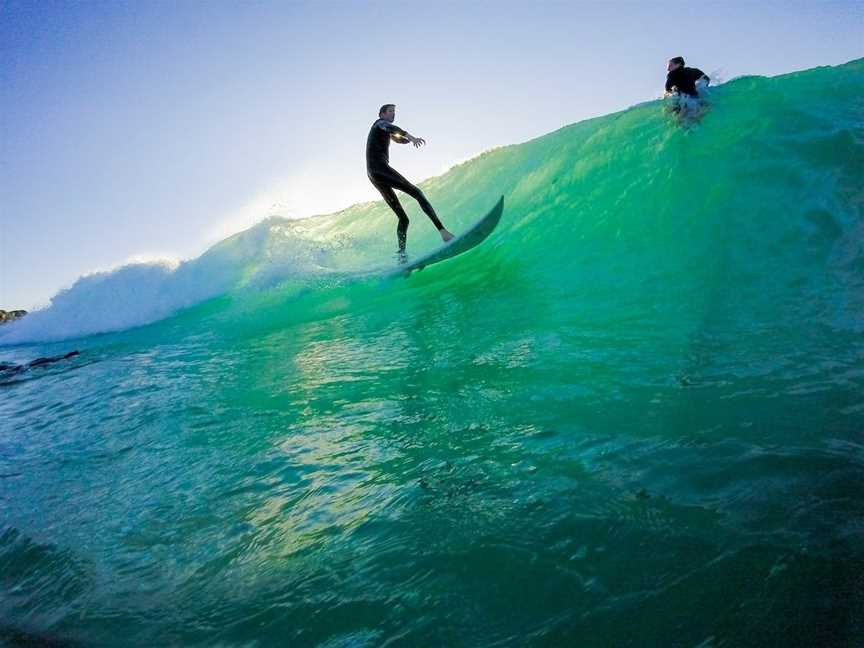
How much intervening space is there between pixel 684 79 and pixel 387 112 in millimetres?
5356

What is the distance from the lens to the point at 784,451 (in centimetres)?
214

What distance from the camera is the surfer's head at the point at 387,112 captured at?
8.06 metres

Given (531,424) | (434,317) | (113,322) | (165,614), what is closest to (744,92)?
(434,317)

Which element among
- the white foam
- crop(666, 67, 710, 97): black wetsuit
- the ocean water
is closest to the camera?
the ocean water

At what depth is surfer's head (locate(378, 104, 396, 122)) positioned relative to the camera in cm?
806

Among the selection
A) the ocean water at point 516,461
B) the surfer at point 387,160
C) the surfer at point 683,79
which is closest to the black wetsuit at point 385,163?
the surfer at point 387,160

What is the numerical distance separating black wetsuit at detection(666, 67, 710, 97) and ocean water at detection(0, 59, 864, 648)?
2024 millimetres

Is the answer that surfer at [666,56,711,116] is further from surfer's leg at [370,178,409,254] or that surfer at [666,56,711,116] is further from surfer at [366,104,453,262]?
surfer's leg at [370,178,409,254]

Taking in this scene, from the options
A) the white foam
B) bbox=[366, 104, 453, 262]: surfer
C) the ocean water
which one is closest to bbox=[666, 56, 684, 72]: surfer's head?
the ocean water

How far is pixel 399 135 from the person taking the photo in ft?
26.2

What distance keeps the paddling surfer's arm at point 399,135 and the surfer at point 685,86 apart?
4.74m

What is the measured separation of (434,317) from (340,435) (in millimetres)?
3565

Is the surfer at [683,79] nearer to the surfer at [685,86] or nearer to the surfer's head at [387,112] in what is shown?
the surfer at [685,86]

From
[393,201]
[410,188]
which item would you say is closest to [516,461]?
[410,188]
